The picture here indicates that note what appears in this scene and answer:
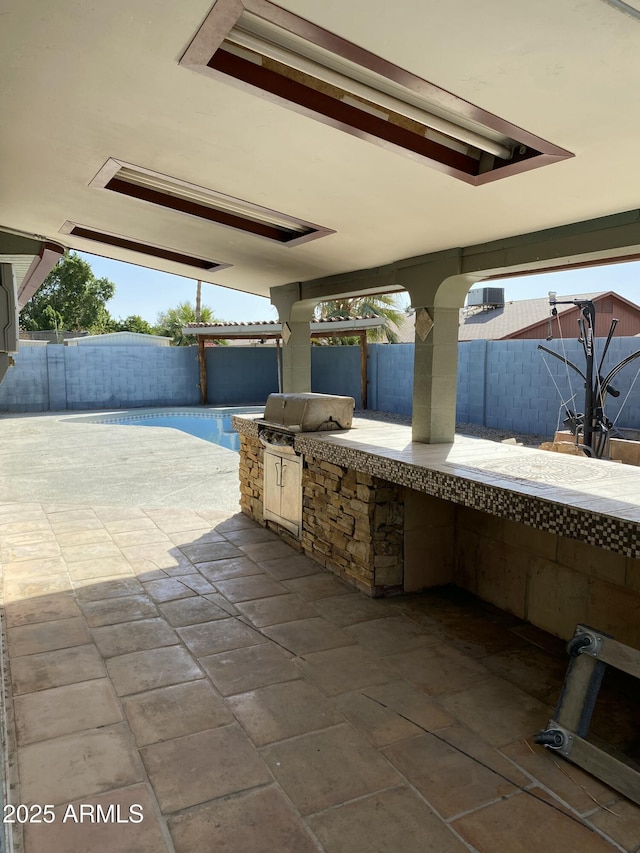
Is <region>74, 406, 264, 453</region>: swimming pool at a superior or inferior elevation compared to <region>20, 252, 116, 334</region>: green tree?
inferior

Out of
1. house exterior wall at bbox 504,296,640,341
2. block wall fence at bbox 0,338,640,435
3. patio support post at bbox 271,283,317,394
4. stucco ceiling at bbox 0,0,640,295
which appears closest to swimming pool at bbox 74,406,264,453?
block wall fence at bbox 0,338,640,435

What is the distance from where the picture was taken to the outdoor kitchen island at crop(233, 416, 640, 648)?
3.17 metres

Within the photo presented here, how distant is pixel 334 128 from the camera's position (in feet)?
10.9

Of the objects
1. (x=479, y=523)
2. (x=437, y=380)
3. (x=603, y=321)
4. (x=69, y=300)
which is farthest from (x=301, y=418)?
(x=69, y=300)

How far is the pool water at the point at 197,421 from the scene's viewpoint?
1465cm

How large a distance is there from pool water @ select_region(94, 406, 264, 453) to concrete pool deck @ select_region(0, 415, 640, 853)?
900 cm

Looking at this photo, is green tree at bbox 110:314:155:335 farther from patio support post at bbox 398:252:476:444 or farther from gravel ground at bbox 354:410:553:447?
patio support post at bbox 398:252:476:444

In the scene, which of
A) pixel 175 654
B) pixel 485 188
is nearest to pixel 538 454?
pixel 485 188

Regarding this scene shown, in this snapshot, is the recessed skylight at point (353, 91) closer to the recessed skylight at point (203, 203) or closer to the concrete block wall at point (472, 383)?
the recessed skylight at point (203, 203)

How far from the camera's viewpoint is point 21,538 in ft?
19.4

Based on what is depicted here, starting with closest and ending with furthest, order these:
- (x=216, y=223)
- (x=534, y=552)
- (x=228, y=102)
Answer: (x=228, y=102) → (x=534, y=552) → (x=216, y=223)

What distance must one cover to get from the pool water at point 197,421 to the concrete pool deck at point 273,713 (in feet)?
29.5

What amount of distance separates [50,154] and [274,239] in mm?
2116

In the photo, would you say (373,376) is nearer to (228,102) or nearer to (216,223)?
(216,223)
